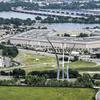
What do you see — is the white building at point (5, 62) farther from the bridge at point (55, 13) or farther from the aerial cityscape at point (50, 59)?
the bridge at point (55, 13)

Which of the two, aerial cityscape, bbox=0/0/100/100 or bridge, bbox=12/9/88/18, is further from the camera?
bridge, bbox=12/9/88/18

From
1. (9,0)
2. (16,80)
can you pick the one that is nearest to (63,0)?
(9,0)

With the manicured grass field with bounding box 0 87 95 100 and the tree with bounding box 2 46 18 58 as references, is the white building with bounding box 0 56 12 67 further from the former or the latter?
the manicured grass field with bounding box 0 87 95 100

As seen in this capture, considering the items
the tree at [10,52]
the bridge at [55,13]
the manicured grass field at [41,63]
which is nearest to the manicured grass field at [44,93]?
the manicured grass field at [41,63]

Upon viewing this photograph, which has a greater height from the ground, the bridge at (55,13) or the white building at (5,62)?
the white building at (5,62)

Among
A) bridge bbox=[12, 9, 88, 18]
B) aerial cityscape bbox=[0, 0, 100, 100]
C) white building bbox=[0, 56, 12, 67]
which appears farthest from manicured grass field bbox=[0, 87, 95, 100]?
bridge bbox=[12, 9, 88, 18]

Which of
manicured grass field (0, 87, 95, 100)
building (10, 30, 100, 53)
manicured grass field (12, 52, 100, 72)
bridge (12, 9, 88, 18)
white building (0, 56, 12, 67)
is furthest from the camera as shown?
bridge (12, 9, 88, 18)

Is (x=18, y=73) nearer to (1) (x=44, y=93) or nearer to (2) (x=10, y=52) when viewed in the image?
(1) (x=44, y=93)

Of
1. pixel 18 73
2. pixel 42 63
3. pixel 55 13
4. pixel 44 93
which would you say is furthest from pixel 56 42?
pixel 55 13
